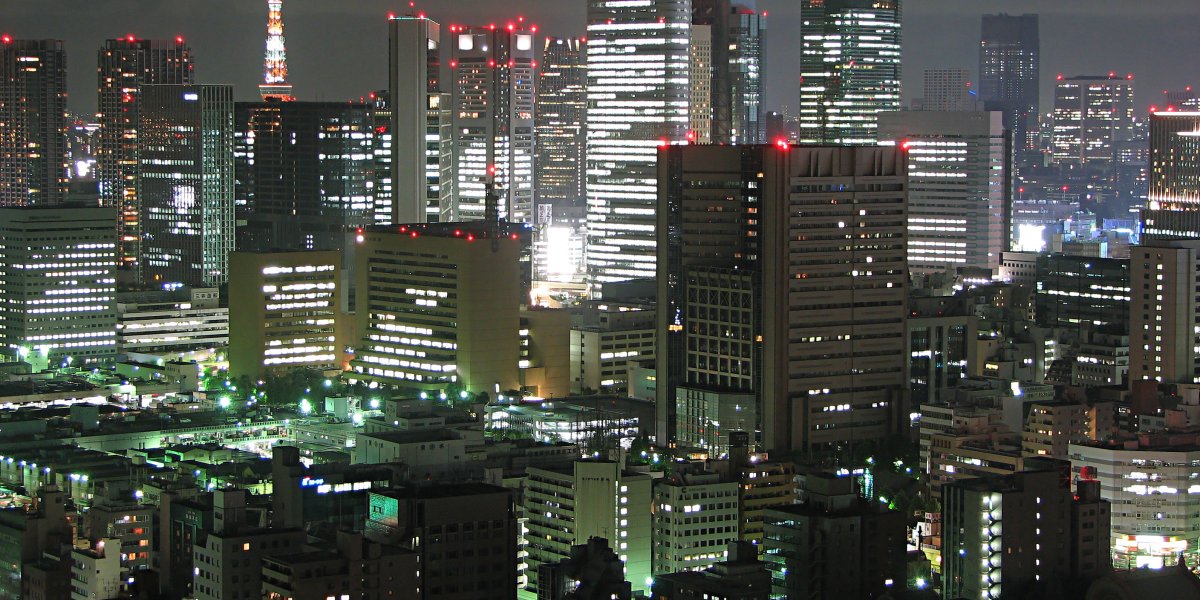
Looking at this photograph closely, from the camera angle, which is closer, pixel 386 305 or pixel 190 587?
pixel 190 587

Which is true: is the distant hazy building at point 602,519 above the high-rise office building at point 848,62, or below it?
below

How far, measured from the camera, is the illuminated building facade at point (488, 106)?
186 feet

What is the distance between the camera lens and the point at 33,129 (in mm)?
63469

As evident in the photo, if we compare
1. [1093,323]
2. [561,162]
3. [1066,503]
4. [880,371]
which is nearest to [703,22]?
[561,162]

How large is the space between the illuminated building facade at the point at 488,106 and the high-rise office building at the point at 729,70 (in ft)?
16.1

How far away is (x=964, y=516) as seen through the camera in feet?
83.8

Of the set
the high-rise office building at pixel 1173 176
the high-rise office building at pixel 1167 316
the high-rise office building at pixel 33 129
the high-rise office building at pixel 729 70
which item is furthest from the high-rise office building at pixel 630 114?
the high-rise office building at pixel 1167 316

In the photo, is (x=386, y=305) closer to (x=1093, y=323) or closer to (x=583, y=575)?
(x=1093, y=323)

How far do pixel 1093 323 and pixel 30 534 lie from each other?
25358mm

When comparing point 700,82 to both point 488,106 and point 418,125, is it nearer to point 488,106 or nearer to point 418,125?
point 488,106

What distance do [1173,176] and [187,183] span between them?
Answer: 26.2 m

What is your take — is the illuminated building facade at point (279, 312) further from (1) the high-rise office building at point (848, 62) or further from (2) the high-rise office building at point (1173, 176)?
(1) the high-rise office building at point (848, 62)

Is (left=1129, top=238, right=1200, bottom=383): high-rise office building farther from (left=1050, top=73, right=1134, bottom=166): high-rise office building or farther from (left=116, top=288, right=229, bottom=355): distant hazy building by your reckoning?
(left=1050, top=73, right=1134, bottom=166): high-rise office building

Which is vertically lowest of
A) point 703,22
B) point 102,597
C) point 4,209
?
point 102,597
